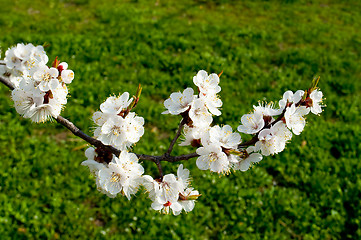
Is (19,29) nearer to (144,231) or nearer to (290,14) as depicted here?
(144,231)

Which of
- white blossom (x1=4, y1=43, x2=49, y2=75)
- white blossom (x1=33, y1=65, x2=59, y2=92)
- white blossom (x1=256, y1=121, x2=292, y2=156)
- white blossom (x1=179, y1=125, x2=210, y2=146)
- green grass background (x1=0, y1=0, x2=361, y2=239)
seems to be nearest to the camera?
white blossom (x1=33, y1=65, x2=59, y2=92)

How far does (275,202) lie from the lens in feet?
11.5

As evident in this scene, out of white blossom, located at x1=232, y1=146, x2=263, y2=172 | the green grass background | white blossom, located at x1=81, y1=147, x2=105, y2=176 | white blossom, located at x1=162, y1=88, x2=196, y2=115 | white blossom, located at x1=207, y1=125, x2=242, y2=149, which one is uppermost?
white blossom, located at x1=162, y1=88, x2=196, y2=115

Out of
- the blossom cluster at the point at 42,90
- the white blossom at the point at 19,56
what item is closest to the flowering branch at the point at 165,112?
the blossom cluster at the point at 42,90

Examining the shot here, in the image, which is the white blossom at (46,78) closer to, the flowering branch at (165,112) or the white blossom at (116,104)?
the flowering branch at (165,112)

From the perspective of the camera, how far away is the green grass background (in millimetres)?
3291

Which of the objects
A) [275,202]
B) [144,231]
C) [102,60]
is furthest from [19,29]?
[275,202]

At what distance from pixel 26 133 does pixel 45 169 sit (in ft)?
2.20

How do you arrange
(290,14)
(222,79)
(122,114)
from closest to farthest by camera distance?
(122,114) → (222,79) → (290,14)

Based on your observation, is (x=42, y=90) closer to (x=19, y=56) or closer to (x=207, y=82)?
(x=207, y=82)

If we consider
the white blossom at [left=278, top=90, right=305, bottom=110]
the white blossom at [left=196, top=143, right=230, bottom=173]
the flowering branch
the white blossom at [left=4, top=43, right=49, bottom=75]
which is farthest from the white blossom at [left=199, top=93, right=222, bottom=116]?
the white blossom at [left=4, top=43, right=49, bottom=75]

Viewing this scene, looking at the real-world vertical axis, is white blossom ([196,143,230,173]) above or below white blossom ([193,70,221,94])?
below

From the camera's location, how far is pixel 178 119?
13.5 ft

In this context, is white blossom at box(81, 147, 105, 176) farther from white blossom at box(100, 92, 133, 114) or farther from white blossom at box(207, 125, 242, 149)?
white blossom at box(207, 125, 242, 149)
